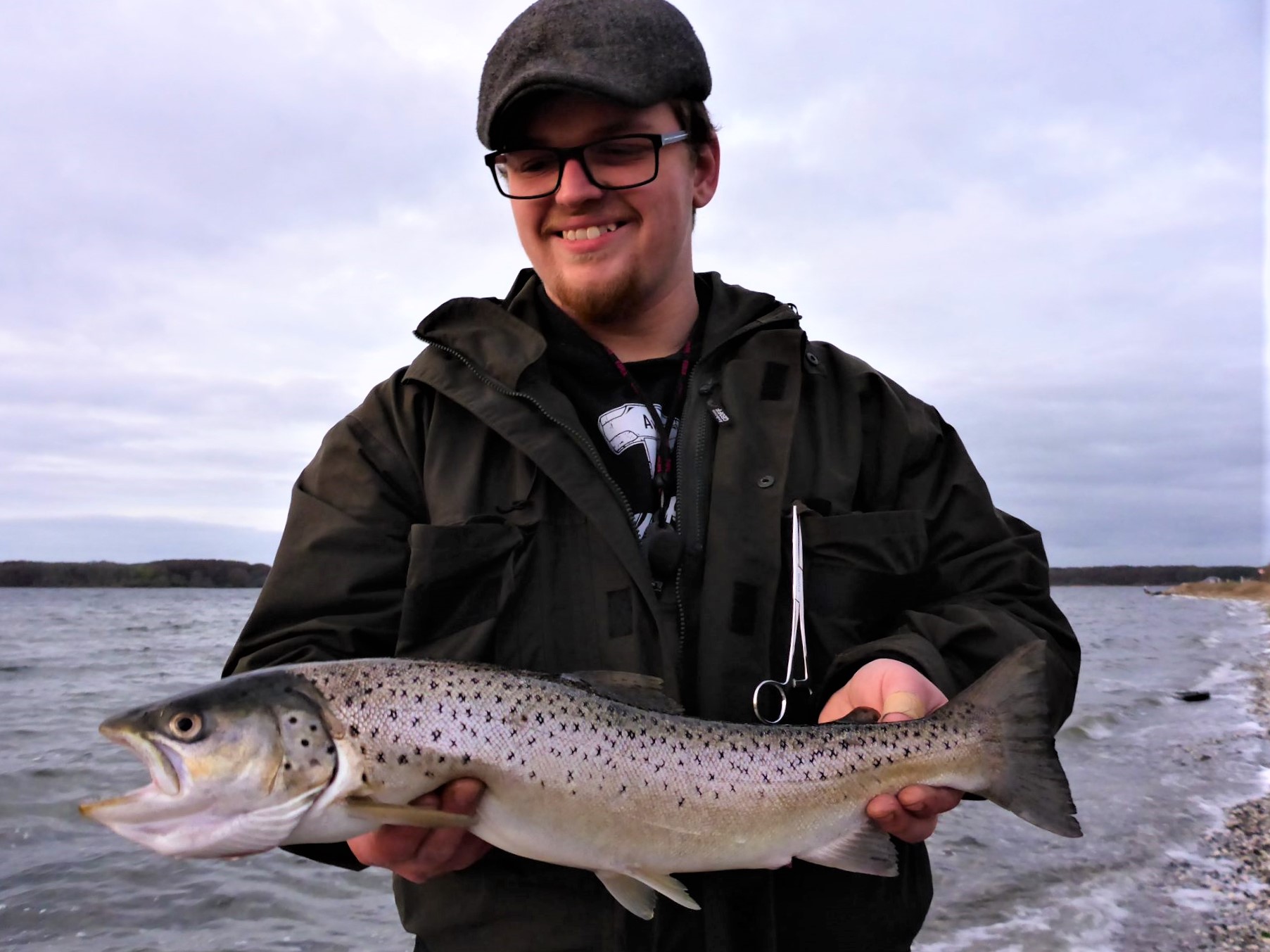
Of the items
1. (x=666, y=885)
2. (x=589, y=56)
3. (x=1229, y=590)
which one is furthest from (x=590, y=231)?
(x=1229, y=590)

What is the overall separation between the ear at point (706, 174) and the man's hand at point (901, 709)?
1.94 m

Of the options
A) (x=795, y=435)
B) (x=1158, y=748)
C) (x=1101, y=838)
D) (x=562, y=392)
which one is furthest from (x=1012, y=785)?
(x=1158, y=748)

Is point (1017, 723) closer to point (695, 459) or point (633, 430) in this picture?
point (695, 459)

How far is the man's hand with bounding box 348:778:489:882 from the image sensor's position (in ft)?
8.63

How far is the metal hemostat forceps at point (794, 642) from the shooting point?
9.97 ft

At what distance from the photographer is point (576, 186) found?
10.9ft

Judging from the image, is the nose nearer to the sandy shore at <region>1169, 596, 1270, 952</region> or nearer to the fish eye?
the fish eye

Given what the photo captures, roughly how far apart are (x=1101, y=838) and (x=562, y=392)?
8970 millimetres

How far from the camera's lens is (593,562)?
3.04 metres

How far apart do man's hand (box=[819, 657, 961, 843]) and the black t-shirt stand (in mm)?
805

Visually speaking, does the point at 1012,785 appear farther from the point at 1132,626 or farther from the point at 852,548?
the point at 1132,626

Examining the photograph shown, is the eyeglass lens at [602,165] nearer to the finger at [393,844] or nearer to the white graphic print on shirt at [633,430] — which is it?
the white graphic print on shirt at [633,430]

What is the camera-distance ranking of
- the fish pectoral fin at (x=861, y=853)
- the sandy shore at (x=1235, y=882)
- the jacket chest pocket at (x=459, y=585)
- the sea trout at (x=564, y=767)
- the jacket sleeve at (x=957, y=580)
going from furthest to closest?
the sandy shore at (x=1235, y=882)
the jacket sleeve at (x=957, y=580)
the jacket chest pocket at (x=459, y=585)
the fish pectoral fin at (x=861, y=853)
the sea trout at (x=564, y=767)

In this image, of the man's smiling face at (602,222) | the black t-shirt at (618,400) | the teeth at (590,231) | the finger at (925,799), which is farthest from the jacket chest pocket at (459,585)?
the finger at (925,799)
